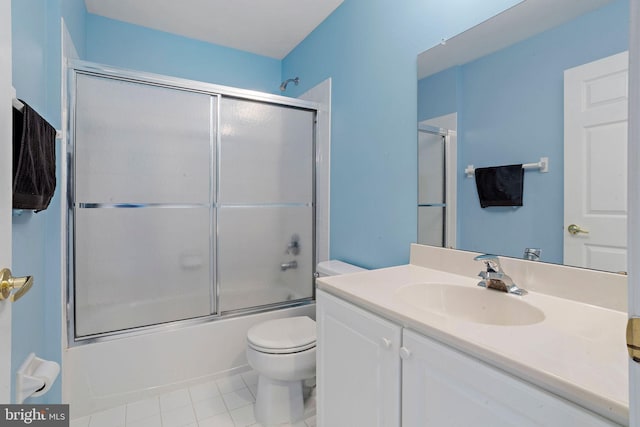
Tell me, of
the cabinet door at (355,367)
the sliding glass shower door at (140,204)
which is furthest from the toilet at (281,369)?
the sliding glass shower door at (140,204)

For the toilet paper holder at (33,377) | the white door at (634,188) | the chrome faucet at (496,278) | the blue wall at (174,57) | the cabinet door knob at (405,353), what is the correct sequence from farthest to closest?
the blue wall at (174,57)
the chrome faucet at (496,278)
the toilet paper holder at (33,377)
the cabinet door knob at (405,353)
the white door at (634,188)

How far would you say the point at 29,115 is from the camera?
0.92m

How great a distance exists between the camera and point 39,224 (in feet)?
4.09

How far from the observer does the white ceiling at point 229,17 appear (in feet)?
6.56

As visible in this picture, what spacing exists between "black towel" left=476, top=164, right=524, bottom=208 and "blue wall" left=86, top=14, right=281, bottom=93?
2189mm

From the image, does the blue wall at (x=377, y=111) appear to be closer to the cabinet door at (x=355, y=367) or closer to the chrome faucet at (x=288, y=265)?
the chrome faucet at (x=288, y=265)

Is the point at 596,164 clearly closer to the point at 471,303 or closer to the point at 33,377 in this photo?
the point at 471,303

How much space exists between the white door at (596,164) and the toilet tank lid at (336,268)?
3.41 ft

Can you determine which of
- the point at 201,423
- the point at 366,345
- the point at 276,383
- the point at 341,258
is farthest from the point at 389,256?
the point at 201,423

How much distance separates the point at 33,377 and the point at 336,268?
1370mm

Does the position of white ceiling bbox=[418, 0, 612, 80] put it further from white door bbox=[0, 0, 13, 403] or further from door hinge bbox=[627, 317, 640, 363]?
white door bbox=[0, 0, 13, 403]

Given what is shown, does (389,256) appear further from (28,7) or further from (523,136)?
(28,7)

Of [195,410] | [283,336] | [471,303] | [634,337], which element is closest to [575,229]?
[471,303]

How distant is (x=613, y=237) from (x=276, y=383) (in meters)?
1.53
